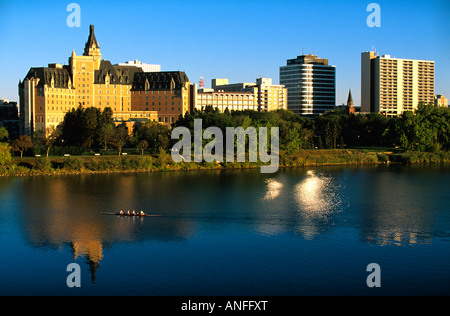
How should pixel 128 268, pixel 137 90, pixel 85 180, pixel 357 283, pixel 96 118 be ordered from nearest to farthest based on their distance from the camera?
pixel 357 283 → pixel 128 268 → pixel 85 180 → pixel 96 118 → pixel 137 90

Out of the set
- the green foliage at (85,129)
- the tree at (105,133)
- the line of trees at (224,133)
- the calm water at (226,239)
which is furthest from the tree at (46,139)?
the calm water at (226,239)

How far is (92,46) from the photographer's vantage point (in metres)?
105

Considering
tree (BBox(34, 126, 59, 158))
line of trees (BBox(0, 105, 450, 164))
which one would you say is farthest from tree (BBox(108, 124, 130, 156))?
tree (BBox(34, 126, 59, 158))

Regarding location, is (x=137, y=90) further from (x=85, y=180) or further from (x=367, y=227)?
(x=367, y=227)

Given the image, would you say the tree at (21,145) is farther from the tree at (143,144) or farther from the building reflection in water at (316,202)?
the building reflection in water at (316,202)

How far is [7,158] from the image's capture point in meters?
58.6

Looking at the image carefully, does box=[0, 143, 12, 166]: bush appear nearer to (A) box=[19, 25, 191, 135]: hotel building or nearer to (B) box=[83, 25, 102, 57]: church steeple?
(A) box=[19, 25, 191, 135]: hotel building

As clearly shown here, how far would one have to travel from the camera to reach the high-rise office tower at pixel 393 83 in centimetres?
14312

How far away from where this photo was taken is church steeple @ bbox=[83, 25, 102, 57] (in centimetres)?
10485

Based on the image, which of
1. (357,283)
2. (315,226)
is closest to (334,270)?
(357,283)

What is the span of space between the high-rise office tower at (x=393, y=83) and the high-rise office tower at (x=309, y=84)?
357 inches
